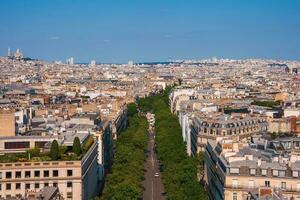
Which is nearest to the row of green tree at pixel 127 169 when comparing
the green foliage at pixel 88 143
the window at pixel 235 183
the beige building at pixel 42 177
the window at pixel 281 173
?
the beige building at pixel 42 177

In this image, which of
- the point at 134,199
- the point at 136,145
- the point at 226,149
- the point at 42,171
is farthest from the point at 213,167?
the point at 136,145

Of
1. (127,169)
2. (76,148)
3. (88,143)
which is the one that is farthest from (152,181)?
(76,148)

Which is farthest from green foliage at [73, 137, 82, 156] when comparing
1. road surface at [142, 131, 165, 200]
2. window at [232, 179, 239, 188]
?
road surface at [142, 131, 165, 200]

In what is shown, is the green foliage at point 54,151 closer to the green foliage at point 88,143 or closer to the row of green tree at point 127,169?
the green foliage at point 88,143

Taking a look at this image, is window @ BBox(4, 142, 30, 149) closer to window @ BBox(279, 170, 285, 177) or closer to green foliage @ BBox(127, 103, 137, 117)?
window @ BBox(279, 170, 285, 177)

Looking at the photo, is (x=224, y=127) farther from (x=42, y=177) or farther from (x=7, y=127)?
(x=42, y=177)

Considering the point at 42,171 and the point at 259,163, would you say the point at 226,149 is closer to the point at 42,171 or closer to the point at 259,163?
the point at 259,163
